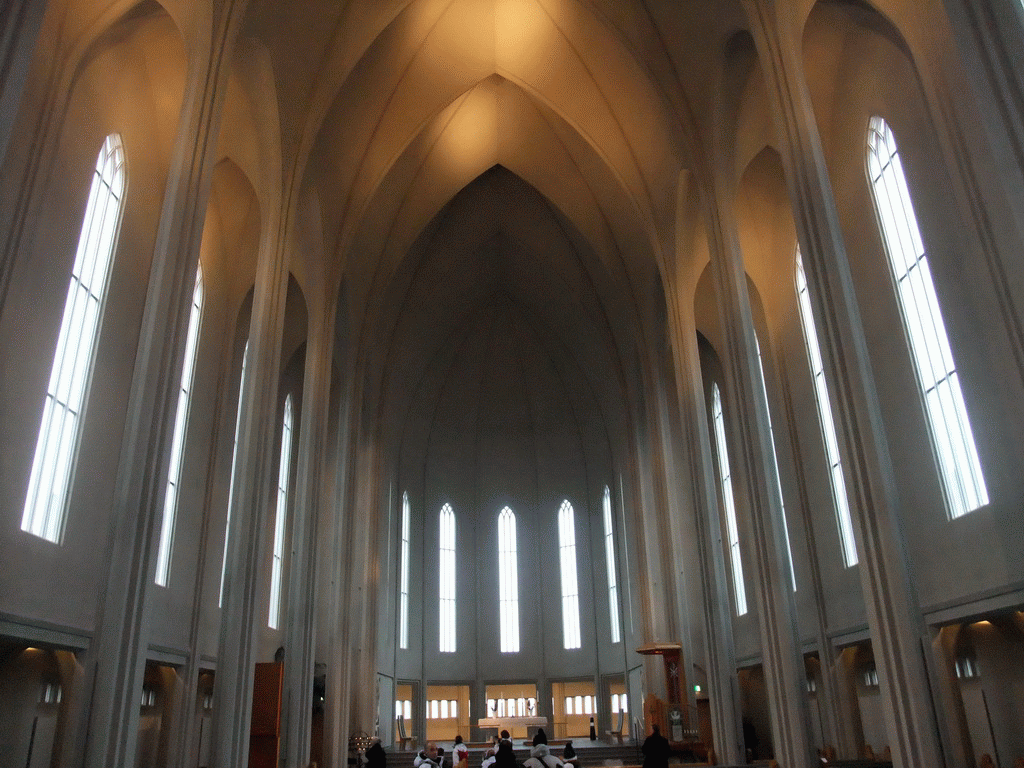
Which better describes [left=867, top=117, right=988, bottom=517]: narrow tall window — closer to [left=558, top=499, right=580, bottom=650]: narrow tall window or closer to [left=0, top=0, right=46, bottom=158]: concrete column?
[left=0, top=0, right=46, bottom=158]: concrete column

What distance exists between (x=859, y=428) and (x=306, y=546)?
1120 cm

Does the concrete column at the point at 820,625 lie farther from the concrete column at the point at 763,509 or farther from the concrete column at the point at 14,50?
the concrete column at the point at 14,50

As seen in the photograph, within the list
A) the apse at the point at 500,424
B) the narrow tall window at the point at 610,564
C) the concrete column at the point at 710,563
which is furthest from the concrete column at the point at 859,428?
the narrow tall window at the point at 610,564

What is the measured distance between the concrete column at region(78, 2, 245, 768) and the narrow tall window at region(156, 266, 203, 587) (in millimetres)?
4567

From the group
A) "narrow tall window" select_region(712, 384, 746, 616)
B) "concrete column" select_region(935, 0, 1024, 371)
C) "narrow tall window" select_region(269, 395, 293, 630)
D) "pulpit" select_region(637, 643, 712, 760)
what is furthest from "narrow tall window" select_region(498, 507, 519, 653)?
"concrete column" select_region(935, 0, 1024, 371)

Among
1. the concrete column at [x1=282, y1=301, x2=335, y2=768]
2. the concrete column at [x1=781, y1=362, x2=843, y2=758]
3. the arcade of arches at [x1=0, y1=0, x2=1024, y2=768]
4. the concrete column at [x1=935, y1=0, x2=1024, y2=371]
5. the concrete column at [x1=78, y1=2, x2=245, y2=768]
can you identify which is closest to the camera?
the concrete column at [x1=935, y1=0, x2=1024, y2=371]

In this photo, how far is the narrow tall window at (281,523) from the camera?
2059cm

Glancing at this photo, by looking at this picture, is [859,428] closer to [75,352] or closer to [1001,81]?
[1001,81]

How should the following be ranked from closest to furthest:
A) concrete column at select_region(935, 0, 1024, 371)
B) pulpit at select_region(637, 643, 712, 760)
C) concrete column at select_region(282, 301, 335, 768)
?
concrete column at select_region(935, 0, 1024, 371) → concrete column at select_region(282, 301, 335, 768) → pulpit at select_region(637, 643, 712, 760)

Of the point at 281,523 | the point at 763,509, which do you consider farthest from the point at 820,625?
the point at 281,523

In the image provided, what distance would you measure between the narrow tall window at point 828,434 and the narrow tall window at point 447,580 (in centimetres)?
1782

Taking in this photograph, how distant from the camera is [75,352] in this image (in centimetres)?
1215

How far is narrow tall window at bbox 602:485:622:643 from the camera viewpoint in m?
29.2

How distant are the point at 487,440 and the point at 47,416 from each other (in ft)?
71.1
